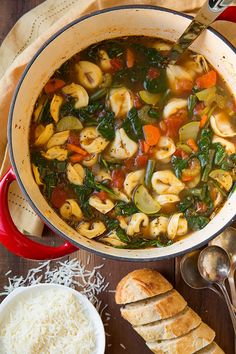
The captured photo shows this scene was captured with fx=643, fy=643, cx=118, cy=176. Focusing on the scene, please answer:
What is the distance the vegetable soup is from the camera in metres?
2.79

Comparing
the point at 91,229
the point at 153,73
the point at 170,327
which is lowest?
the point at 170,327

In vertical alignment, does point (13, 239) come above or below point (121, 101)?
below

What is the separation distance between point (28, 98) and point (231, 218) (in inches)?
38.8

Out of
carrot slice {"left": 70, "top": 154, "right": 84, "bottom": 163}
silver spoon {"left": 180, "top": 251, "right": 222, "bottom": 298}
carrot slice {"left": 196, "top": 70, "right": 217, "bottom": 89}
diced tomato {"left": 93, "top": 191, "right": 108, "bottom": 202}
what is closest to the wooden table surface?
silver spoon {"left": 180, "top": 251, "right": 222, "bottom": 298}

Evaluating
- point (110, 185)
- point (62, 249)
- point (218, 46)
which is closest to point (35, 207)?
point (62, 249)

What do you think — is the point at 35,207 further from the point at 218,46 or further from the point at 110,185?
the point at 218,46

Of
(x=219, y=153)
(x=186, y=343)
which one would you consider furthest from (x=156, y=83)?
(x=186, y=343)

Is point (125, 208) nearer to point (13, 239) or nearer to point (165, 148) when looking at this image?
point (165, 148)

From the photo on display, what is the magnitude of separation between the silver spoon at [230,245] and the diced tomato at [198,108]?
607 millimetres

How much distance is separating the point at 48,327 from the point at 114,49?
1318 millimetres

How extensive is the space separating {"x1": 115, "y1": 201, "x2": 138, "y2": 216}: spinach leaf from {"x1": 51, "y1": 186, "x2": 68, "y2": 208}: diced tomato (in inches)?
9.1

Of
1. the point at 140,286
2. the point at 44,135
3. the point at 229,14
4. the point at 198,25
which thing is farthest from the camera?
the point at 140,286

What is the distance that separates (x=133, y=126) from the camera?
2791 mm

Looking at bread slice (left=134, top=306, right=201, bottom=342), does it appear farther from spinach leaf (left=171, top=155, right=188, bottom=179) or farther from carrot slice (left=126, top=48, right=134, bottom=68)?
carrot slice (left=126, top=48, right=134, bottom=68)
